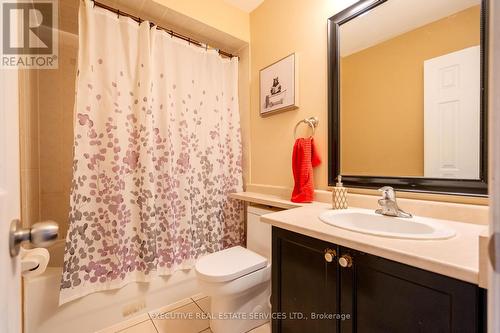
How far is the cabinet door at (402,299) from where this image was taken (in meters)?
0.54

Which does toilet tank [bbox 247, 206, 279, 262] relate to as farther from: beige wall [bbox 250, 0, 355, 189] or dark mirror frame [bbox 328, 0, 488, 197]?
dark mirror frame [bbox 328, 0, 488, 197]

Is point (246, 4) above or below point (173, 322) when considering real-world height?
above

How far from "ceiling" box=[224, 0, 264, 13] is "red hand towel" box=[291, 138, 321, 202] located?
1.33 meters

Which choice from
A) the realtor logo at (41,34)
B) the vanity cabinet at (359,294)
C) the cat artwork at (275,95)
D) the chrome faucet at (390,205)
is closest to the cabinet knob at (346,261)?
the vanity cabinet at (359,294)

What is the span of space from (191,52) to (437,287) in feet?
6.46

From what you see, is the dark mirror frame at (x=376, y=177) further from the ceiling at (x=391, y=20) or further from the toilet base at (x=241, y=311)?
the toilet base at (x=241, y=311)

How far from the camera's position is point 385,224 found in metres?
1.00

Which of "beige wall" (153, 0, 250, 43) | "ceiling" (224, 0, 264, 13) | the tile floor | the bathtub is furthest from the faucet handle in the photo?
"ceiling" (224, 0, 264, 13)

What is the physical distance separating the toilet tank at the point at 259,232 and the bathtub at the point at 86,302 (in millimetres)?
620

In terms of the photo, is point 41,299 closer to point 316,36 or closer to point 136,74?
point 136,74

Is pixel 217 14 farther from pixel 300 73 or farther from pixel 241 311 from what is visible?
pixel 241 311

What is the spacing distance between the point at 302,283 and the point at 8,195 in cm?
96

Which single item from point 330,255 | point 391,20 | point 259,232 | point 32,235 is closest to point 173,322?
point 259,232

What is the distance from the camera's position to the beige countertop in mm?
536
